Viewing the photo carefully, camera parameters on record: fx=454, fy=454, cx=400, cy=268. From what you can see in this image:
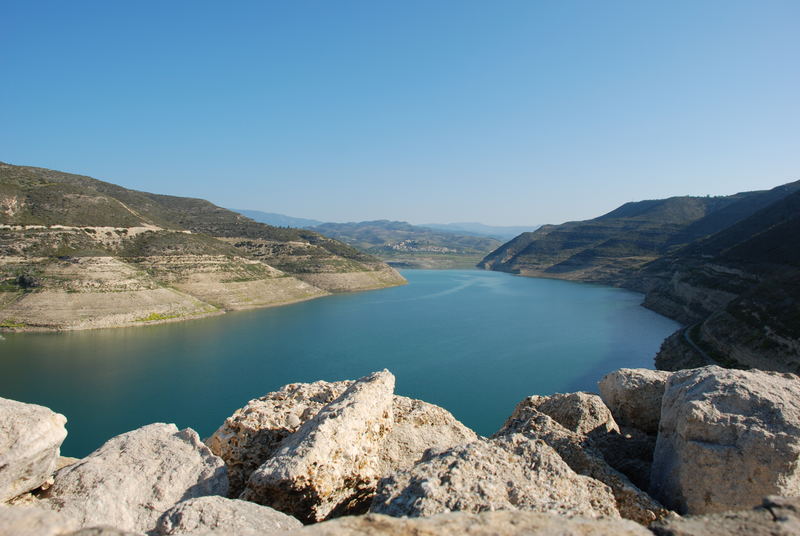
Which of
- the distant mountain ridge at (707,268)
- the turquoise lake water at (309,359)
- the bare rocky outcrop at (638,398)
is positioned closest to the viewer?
the bare rocky outcrop at (638,398)

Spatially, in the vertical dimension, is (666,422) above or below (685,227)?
below

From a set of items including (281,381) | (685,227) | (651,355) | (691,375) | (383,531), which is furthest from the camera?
(685,227)

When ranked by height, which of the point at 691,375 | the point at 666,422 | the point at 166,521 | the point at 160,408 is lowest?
the point at 160,408

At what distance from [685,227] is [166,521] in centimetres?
13636

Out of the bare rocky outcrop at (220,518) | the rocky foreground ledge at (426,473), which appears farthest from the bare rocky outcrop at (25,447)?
the bare rocky outcrop at (220,518)

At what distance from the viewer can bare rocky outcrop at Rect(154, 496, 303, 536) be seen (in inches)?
140

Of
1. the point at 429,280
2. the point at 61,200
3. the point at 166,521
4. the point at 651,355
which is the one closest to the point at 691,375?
the point at 166,521

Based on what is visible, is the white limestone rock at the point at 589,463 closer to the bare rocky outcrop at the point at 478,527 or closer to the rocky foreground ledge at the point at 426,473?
the rocky foreground ledge at the point at 426,473

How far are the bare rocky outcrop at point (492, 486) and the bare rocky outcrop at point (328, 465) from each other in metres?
0.89

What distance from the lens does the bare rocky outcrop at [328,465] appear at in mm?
4410

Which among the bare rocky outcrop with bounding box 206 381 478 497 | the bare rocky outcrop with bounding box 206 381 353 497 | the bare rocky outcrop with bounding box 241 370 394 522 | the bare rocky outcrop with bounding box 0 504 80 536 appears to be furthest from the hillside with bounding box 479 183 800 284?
the bare rocky outcrop with bounding box 0 504 80 536

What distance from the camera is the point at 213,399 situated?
86.4 feet

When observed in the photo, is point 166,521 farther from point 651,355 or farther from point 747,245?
point 747,245

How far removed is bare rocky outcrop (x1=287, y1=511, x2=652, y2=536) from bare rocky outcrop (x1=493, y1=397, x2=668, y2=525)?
1876mm
